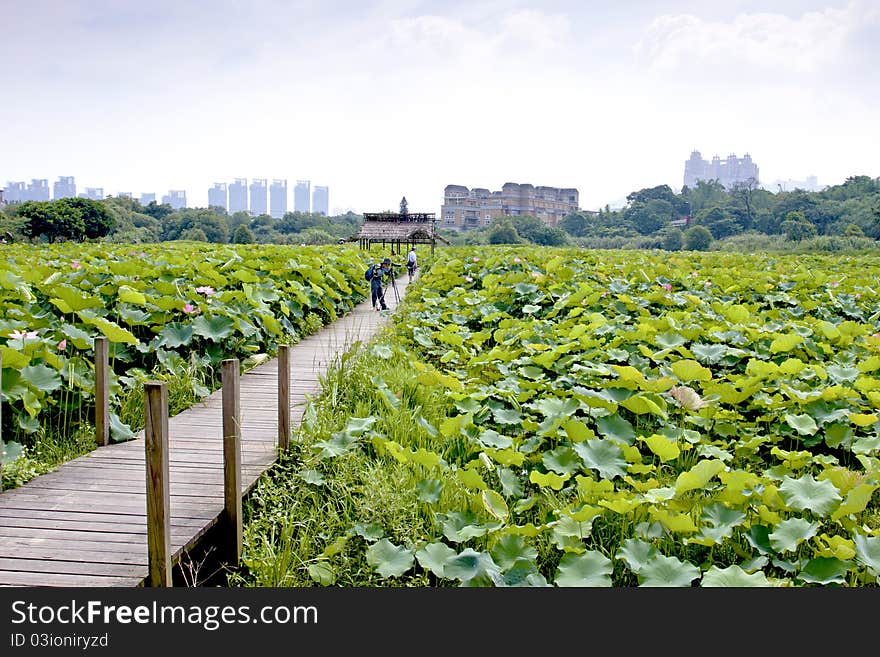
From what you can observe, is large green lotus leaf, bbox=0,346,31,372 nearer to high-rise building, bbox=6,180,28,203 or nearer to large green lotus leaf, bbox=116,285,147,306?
large green lotus leaf, bbox=116,285,147,306

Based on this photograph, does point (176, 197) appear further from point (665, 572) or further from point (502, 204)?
point (665, 572)

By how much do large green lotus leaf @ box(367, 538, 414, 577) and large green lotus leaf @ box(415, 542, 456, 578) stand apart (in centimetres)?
9

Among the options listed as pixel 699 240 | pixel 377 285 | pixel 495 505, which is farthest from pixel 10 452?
pixel 699 240

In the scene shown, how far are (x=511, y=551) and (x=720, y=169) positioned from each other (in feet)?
573

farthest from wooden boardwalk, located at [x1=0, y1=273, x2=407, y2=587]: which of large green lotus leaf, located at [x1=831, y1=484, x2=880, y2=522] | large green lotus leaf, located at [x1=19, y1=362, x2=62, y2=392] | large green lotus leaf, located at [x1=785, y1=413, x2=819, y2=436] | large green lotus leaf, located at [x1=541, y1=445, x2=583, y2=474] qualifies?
large green lotus leaf, located at [x1=785, y1=413, x2=819, y2=436]

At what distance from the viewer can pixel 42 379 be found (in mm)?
3488

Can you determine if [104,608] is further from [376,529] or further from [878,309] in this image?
[878,309]

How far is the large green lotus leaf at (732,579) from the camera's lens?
81.6 inches

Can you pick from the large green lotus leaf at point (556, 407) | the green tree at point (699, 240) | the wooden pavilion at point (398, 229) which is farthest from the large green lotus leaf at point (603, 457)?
the green tree at point (699, 240)

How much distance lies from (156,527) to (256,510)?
0.87 metres

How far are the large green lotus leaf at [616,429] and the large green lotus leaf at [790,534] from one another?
99 cm

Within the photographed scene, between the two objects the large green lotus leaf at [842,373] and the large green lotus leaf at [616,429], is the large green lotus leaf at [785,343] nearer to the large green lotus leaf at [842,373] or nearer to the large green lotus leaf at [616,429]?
the large green lotus leaf at [842,373]

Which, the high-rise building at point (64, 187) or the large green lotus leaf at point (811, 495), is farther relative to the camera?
the high-rise building at point (64, 187)

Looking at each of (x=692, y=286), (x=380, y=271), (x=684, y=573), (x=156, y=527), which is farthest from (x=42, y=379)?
(x=692, y=286)
